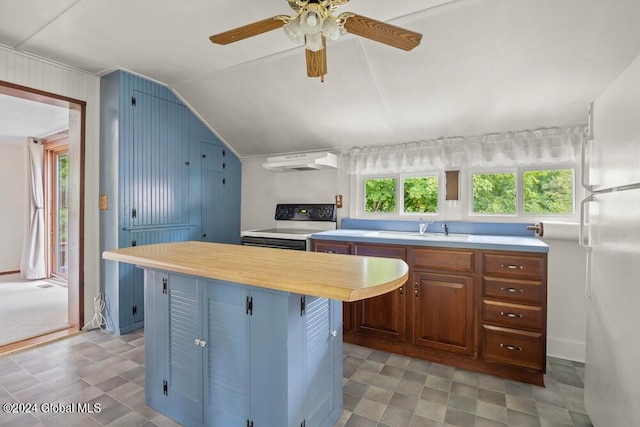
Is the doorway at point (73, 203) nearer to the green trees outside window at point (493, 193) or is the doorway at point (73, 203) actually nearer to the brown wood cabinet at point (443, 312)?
the green trees outside window at point (493, 193)

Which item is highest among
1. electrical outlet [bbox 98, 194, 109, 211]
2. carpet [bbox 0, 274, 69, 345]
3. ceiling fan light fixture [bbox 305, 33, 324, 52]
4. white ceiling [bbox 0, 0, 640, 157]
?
white ceiling [bbox 0, 0, 640, 157]

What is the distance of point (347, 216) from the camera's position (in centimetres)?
368

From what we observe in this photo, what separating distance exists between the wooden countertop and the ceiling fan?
108 centimetres

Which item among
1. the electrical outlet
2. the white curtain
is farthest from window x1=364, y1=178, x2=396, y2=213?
the white curtain

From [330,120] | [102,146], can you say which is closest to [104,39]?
[102,146]

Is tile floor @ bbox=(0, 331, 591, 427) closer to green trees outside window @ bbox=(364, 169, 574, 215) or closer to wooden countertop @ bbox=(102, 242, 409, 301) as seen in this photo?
wooden countertop @ bbox=(102, 242, 409, 301)

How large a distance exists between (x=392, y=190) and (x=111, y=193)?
2.84 metres

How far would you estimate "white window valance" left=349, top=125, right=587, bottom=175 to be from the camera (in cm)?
262

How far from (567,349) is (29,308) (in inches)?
216

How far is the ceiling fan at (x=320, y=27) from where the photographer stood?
1.39 metres

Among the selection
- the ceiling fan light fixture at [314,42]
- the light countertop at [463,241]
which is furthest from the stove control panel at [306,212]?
the ceiling fan light fixture at [314,42]

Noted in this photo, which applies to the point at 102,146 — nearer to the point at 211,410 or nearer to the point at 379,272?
the point at 211,410

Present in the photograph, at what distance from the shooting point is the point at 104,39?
2.40 m

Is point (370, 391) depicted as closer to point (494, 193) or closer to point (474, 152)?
point (494, 193)
